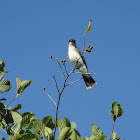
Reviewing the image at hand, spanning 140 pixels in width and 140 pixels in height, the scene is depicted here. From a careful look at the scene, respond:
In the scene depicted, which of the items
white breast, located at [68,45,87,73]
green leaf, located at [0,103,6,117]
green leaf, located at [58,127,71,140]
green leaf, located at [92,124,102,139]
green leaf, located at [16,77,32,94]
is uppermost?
white breast, located at [68,45,87,73]

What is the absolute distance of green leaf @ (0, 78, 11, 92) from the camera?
293 centimetres

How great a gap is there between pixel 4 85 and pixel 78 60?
5.85m

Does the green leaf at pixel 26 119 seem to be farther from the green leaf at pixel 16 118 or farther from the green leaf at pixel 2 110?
the green leaf at pixel 2 110

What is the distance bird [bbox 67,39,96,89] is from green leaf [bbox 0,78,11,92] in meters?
5.54

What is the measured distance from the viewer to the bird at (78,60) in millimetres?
8633

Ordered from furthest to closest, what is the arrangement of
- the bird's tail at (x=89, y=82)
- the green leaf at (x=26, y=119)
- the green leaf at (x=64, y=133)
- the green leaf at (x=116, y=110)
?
the bird's tail at (x=89, y=82) → the green leaf at (x=116, y=110) → the green leaf at (x=26, y=119) → the green leaf at (x=64, y=133)

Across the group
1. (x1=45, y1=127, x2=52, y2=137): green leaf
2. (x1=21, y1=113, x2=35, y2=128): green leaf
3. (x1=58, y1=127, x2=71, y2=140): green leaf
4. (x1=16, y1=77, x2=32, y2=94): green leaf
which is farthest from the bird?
(x1=58, y1=127, x2=71, y2=140): green leaf

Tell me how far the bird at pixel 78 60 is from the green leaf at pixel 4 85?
5535mm

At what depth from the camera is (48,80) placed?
338 centimetres

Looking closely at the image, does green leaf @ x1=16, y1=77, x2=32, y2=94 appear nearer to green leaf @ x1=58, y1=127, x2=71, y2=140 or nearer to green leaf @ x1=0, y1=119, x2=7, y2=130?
green leaf @ x1=0, y1=119, x2=7, y2=130

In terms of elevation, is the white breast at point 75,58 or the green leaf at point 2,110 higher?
the white breast at point 75,58

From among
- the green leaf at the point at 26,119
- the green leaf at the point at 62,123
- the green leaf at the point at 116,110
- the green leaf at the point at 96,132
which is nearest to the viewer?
the green leaf at the point at 26,119

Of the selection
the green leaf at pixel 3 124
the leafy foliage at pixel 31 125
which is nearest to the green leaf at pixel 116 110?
the leafy foliage at pixel 31 125

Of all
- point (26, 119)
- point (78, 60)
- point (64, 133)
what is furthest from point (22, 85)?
point (78, 60)
